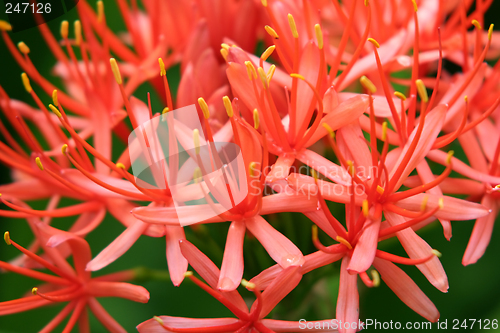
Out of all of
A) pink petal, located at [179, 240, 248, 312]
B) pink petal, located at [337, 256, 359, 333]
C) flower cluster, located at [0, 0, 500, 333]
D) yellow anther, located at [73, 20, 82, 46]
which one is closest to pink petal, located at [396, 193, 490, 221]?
flower cluster, located at [0, 0, 500, 333]

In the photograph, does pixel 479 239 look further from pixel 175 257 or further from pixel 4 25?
pixel 4 25

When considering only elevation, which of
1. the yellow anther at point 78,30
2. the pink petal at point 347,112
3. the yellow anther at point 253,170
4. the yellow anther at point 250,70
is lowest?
the yellow anther at point 253,170

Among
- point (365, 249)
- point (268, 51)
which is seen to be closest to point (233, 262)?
point (365, 249)

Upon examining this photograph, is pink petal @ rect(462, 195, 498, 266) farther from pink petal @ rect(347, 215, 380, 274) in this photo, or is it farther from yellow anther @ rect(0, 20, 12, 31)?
yellow anther @ rect(0, 20, 12, 31)

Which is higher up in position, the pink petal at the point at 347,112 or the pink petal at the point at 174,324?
the pink petal at the point at 347,112

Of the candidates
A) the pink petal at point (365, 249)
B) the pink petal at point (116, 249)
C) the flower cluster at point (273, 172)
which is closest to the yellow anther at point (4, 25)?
the flower cluster at point (273, 172)

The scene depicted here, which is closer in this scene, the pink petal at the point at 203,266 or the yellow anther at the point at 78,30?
the pink petal at the point at 203,266

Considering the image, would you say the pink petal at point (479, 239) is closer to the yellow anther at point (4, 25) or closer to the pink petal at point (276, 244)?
the pink petal at point (276, 244)

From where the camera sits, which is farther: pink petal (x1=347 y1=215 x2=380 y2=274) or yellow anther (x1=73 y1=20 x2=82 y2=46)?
yellow anther (x1=73 y1=20 x2=82 y2=46)
